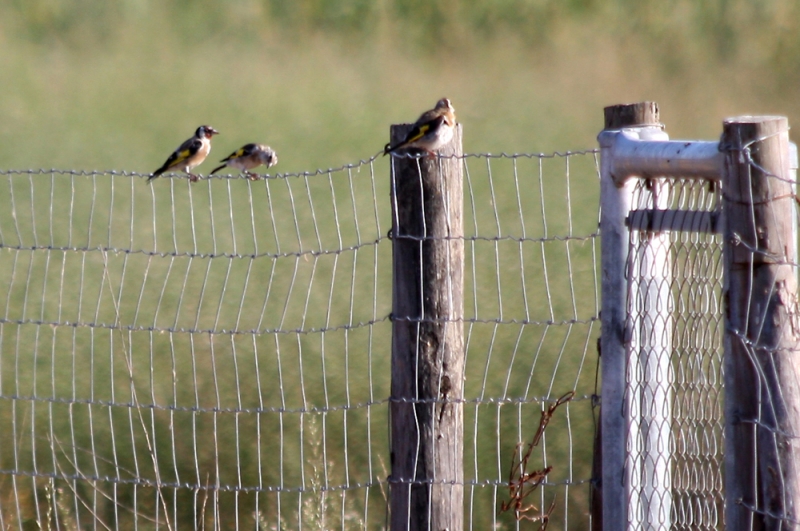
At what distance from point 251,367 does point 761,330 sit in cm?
451

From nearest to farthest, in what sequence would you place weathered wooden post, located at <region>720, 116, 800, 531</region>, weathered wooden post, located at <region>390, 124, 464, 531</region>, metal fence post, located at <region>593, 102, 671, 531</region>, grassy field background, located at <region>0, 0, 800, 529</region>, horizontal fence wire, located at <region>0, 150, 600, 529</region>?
weathered wooden post, located at <region>720, 116, 800, 531</region>
metal fence post, located at <region>593, 102, 671, 531</region>
weathered wooden post, located at <region>390, 124, 464, 531</region>
horizontal fence wire, located at <region>0, 150, 600, 529</region>
grassy field background, located at <region>0, 0, 800, 529</region>

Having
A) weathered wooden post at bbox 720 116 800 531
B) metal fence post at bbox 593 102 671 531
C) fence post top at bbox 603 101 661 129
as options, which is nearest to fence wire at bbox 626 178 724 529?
metal fence post at bbox 593 102 671 531

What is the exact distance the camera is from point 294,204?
7.40 metres

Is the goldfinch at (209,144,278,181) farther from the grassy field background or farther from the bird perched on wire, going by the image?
the bird perched on wire

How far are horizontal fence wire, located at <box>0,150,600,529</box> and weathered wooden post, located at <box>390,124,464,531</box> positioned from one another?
18 cm

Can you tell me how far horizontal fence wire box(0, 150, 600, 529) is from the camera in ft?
16.1

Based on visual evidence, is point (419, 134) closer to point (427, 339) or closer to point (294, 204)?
point (427, 339)

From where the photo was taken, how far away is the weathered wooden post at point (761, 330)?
7.64ft

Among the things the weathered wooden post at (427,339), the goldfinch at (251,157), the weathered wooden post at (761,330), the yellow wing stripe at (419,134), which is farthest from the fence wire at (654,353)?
the goldfinch at (251,157)

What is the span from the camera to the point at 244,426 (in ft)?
19.5

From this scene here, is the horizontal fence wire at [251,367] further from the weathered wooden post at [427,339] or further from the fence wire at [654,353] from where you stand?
the fence wire at [654,353]

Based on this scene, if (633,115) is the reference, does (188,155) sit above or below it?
above

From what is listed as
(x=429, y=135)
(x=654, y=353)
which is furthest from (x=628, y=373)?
(x=429, y=135)

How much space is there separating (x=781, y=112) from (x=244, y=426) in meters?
8.68
